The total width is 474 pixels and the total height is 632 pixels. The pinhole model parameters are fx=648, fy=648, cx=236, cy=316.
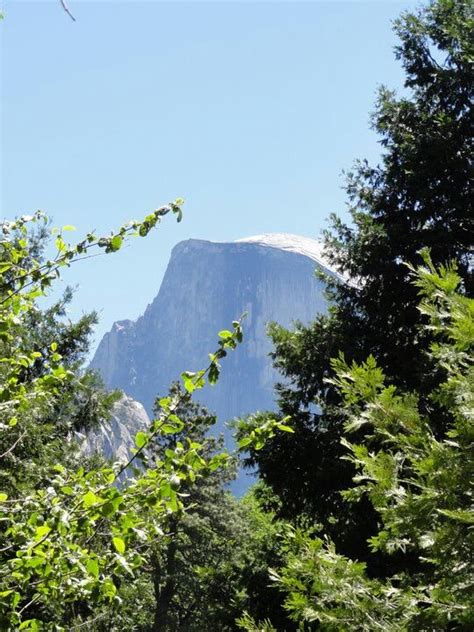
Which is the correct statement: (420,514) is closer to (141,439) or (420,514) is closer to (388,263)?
(141,439)

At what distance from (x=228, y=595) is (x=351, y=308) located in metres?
6.30

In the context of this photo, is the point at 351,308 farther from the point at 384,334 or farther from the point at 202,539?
the point at 202,539

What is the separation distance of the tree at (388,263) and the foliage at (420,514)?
22.1ft

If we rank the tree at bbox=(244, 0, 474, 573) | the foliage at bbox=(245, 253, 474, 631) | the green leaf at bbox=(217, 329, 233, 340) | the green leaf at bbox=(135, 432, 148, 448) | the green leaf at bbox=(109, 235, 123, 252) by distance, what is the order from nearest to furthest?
the green leaf at bbox=(135, 432, 148, 448) → the foliage at bbox=(245, 253, 474, 631) → the green leaf at bbox=(217, 329, 233, 340) → the green leaf at bbox=(109, 235, 123, 252) → the tree at bbox=(244, 0, 474, 573)

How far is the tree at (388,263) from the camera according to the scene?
440 inches

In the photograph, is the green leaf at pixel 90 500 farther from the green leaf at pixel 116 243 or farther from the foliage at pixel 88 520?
the green leaf at pixel 116 243

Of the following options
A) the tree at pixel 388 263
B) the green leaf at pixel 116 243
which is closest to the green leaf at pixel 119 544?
the green leaf at pixel 116 243

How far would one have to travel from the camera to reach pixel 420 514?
Answer: 123 inches

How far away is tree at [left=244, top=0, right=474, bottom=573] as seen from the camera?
1116 centimetres

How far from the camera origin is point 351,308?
1233 cm

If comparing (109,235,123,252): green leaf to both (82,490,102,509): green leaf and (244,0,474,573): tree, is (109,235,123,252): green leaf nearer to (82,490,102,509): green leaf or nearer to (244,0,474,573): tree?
(82,490,102,509): green leaf

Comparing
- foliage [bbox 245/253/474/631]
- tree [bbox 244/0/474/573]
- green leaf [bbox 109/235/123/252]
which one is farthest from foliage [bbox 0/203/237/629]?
tree [bbox 244/0/474/573]

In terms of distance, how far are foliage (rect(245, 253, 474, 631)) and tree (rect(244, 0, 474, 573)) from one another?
6.75 meters

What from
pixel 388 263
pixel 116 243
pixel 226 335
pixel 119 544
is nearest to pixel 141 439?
pixel 119 544
